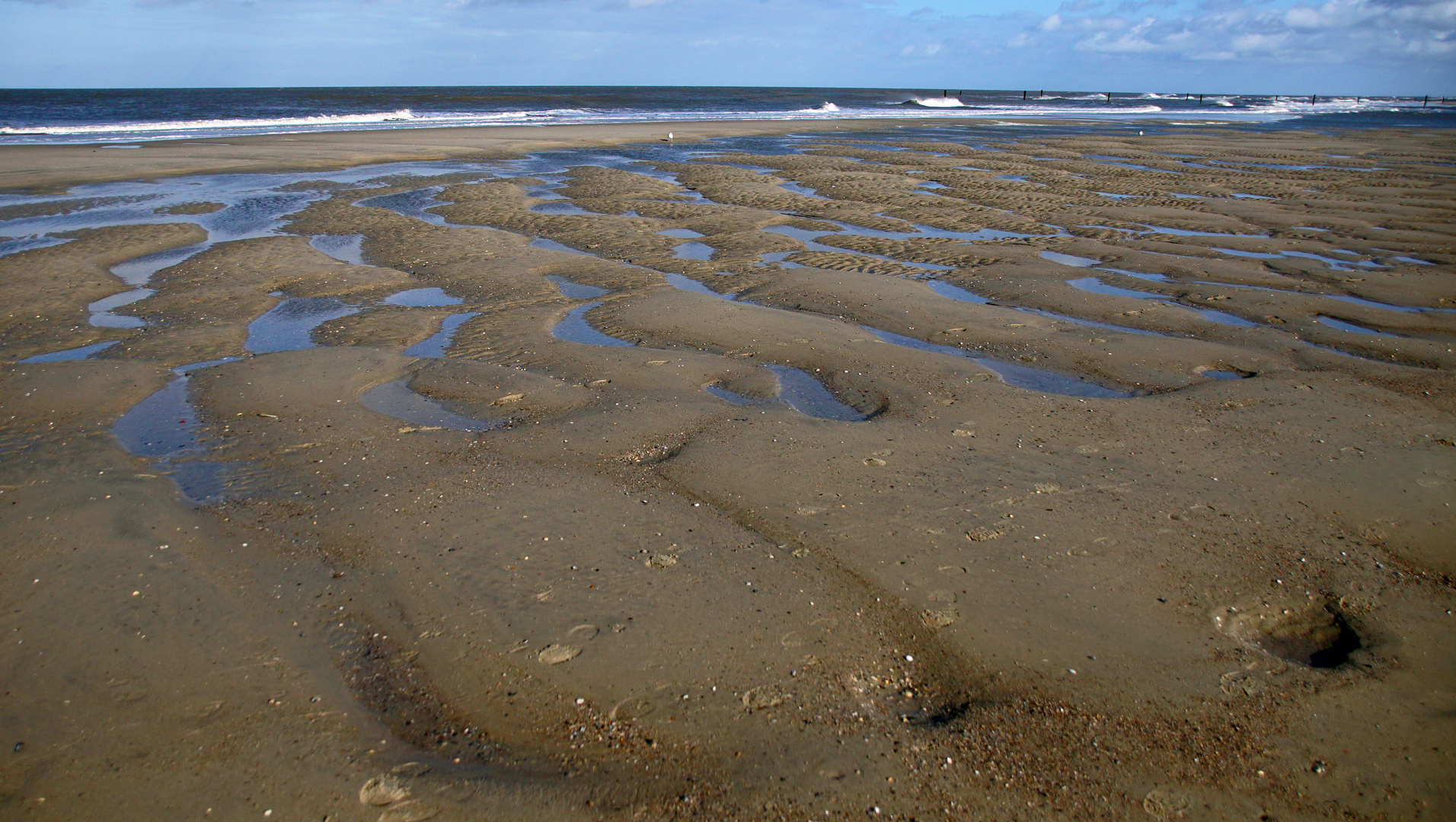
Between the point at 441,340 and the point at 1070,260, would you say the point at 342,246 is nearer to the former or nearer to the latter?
the point at 441,340

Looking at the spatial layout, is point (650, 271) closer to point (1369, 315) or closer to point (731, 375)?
point (731, 375)

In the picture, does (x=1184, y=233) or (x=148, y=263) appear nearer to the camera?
(x=148, y=263)

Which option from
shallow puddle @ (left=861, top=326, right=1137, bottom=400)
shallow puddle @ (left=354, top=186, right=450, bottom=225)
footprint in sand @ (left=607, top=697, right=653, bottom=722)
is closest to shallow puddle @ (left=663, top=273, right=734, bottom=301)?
shallow puddle @ (left=861, top=326, right=1137, bottom=400)

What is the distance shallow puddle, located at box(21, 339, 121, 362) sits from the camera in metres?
7.10

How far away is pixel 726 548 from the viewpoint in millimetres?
4289

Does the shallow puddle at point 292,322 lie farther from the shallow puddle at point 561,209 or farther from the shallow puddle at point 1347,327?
the shallow puddle at point 1347,327

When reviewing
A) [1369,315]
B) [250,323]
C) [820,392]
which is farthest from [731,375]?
[1369,315]

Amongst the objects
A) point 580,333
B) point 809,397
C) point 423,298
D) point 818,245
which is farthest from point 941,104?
point 809,397

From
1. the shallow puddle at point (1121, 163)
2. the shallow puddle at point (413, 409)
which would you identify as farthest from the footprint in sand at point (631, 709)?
the shallow puddle at point (1121, 163)

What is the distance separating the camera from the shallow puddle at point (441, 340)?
7352mm

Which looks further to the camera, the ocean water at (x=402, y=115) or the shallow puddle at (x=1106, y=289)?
the ocean water at (x=402, y=115)

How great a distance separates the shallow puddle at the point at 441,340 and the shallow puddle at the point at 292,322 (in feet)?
3.25

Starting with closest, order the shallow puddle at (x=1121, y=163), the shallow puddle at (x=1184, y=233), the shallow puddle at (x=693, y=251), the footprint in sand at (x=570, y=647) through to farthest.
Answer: the footprint in sand at (x=570, y=647) < the shallow puddle at (x=693, y=251) < the shallow puddle at (x=1184, y=233) < the shallow puddle at (x=1121, y=163)

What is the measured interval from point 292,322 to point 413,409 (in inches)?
124
